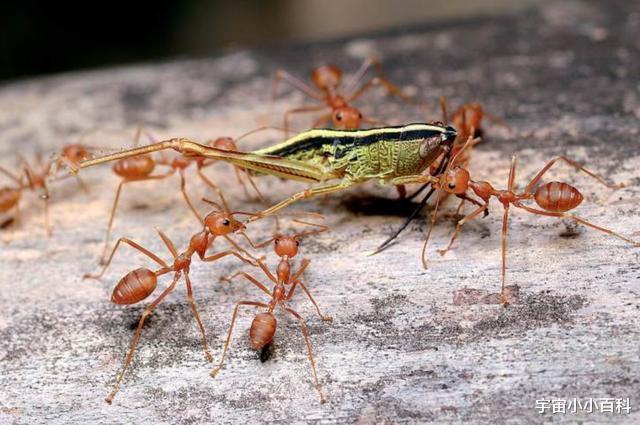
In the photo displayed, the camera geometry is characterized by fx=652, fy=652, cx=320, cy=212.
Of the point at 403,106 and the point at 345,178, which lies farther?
the point at 403,106

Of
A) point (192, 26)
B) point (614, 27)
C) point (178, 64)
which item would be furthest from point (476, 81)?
point (192, 26)

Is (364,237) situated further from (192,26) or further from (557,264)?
(192,26)

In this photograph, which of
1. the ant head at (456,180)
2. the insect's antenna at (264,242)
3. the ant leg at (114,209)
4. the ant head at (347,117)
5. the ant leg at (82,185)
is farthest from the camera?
the ant leg at (82,185)

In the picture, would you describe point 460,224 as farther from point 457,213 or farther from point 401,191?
point 401,191

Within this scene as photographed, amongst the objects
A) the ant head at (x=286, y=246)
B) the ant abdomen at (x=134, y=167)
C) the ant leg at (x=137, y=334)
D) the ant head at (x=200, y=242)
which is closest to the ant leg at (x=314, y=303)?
the ant head at (x=286, y=246)

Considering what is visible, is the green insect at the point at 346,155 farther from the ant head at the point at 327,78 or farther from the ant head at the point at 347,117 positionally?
the ant head at the point at 327,78

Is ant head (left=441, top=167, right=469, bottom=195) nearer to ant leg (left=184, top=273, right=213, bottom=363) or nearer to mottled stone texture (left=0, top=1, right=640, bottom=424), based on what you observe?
mottled stone texture (left=0, top=1, right=640, bottom=424)

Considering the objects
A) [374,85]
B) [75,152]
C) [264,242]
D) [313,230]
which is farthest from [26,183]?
[374,85]
